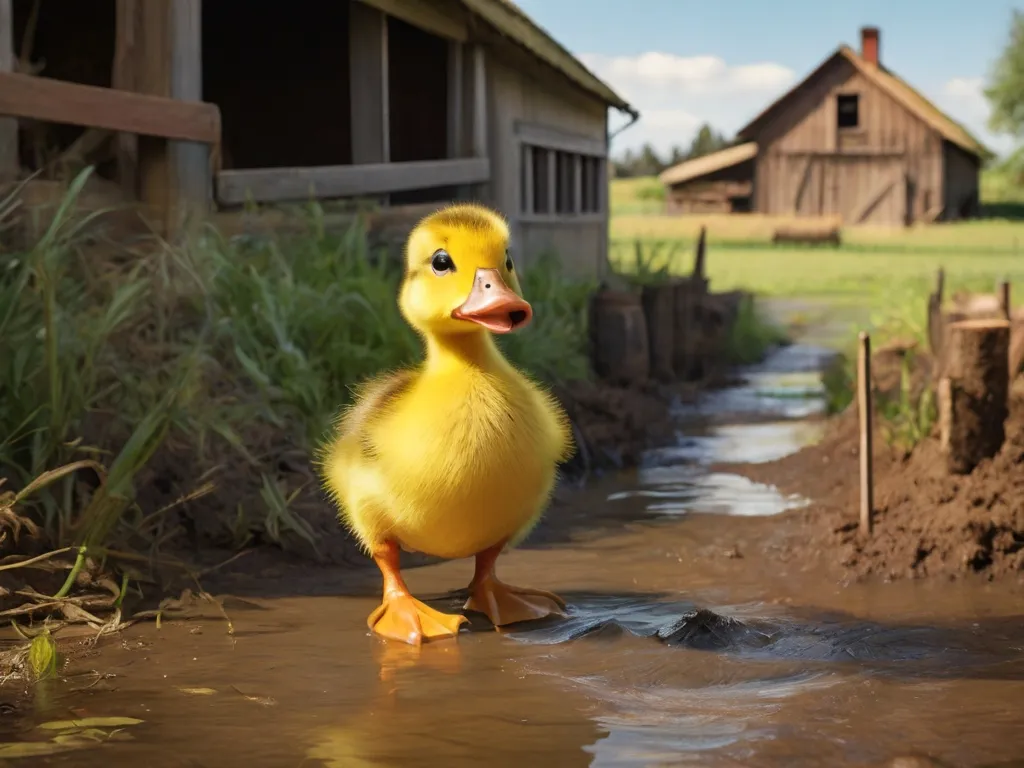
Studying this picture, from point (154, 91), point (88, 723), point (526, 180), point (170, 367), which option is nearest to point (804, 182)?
point (526, 180)

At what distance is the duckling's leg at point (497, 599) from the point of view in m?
4.38

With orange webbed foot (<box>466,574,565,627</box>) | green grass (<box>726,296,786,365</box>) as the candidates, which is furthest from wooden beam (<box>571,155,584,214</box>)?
orange webbed foot (<box>466,574,565,627</box>)

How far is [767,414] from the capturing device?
1072cm

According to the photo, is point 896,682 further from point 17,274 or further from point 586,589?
point 17,274

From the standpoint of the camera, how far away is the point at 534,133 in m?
13.4

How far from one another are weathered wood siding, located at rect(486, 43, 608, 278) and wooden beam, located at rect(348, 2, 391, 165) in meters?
2.06

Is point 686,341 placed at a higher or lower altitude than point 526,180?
lower

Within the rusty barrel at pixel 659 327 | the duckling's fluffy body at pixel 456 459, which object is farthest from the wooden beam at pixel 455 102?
the duckling's fluffy body at pixel 456 459

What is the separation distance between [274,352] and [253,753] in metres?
3.55

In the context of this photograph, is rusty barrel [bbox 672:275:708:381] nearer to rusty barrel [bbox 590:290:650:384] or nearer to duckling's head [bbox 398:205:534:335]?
rusty barrel [bbox 590:290:650:384]

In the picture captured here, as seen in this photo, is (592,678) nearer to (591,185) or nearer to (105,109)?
(105,109)

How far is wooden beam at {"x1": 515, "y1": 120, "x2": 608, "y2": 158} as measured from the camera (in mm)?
13055

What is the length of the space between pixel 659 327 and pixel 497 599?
7815 mm

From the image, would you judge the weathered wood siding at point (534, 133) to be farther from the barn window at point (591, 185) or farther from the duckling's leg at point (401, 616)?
the duckling's leg at point (401, 616)
